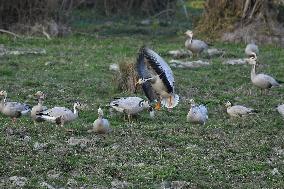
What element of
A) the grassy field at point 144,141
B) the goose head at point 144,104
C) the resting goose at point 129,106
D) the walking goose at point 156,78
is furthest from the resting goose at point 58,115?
the walking goose at point 156,78

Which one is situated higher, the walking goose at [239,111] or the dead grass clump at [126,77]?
the walking goose at [239,111]

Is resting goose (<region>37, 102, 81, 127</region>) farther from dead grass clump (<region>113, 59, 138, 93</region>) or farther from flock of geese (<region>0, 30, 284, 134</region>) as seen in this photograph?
dead grass clump (<region>113, 59, 138, 93</region>)

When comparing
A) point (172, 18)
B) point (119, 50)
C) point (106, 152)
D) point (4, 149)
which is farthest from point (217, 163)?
point (172, 18)

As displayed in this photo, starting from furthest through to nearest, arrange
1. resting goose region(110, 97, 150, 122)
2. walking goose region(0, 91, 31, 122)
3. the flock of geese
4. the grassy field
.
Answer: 1. resting goose region(110, 97, 150, 122)
2. walking goose region(0, 91, 31, 122)
3. the flock of geese
4. the grassy field

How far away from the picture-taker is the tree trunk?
25031mm

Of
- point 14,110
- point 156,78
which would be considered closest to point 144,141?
point 156,78

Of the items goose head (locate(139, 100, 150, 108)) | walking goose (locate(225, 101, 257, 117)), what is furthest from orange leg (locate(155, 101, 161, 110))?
walking goose (locate(225, 101, 257, 117))

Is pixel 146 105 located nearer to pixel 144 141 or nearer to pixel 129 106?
pixel 129 106

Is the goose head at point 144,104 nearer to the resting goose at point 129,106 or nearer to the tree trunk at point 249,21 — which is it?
the resting goose at point 129,106

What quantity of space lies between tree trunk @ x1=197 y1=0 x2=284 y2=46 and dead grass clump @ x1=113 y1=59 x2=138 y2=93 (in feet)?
28.3

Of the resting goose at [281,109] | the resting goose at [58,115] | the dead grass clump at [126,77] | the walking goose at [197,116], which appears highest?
the resting goose at [58,115]

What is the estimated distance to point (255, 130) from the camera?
525 inches

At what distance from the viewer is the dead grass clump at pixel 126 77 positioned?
16.7m

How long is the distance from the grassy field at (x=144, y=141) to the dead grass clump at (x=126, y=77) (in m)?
0.19
